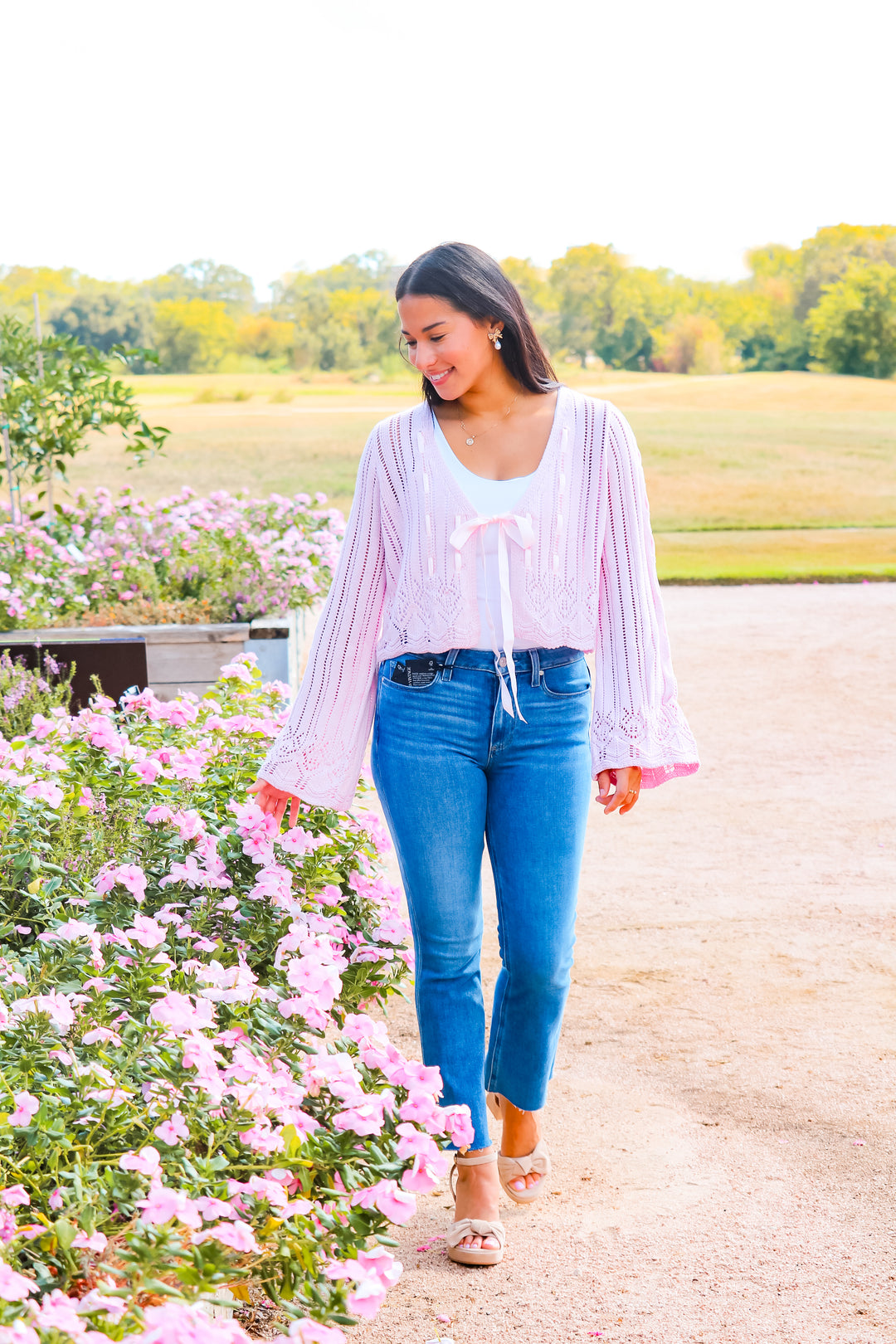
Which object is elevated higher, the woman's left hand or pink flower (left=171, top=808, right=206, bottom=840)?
the woman's left hand

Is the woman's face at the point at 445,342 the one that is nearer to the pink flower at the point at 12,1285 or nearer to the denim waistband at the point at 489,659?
the denim waistband at the point at 489,659

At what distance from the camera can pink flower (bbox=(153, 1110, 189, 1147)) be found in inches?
59.2

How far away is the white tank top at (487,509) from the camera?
209 centimetres

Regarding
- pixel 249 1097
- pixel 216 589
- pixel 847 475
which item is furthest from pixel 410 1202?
pixel 847 475

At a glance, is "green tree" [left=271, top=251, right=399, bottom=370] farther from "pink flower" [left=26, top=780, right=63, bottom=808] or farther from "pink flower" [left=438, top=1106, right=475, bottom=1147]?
"pink flower" [left=438, top=1106, right=475, bottom=1147]

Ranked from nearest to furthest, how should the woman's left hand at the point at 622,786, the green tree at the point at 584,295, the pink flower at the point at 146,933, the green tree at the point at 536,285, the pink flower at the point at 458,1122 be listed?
1. the pink flower at the point at 458,1122
2. the pink flower at the point at 146,933
3. the woman's left hand at the point at 622,786
4. the green tree at the point at 536,285
5. the green tree at the point at 584,295

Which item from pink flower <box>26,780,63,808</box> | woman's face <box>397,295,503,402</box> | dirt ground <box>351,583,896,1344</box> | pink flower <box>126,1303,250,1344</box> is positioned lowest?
dirt ground <box>351,583,896,1344</box>

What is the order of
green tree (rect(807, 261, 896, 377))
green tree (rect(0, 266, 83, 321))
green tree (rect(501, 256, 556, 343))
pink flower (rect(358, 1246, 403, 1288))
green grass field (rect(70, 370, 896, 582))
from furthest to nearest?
1. green tree (rect(501, 256, 556, 343))
2. green tree (rect(807, 261, 896, 377))
3. green tree (rect(0, 266, 83, 321))
4. green grass field (rect(70, 370, 896, 582))
5. pink flower (rect(358, 1246, 403, 1288))

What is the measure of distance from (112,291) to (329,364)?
4.36m

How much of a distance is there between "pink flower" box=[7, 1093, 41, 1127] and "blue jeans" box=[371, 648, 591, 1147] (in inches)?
29.4

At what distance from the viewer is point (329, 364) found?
25.1 meters

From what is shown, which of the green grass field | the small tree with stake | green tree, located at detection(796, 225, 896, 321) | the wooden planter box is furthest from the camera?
green tree, located at detection(796, 225, 896, 321)

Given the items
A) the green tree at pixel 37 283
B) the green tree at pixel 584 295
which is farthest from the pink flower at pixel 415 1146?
the green tree at pixel 584 295

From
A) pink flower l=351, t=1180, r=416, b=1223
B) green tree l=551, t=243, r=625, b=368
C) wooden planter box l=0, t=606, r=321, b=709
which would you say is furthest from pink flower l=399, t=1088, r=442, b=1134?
green tree l=551, t=243, r=625, b=368
